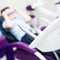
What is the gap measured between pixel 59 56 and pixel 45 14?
85 cm

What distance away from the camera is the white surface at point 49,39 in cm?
100

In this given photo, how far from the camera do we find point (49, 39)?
40.2 inches

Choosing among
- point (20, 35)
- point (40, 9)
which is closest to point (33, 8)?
point (40, 9)

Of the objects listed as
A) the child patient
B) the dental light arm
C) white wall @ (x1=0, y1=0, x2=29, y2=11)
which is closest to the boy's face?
the child patient

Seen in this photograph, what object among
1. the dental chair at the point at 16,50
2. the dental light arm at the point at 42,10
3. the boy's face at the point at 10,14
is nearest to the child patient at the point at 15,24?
the boy's face at the point at 10,14

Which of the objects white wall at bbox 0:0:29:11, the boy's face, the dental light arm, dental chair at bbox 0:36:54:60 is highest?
dental chair at bbox 0:36:54:60

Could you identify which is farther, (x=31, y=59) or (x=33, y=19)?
(x=33, y=19)

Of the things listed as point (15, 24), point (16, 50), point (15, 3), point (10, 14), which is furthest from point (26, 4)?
point (16, 50)

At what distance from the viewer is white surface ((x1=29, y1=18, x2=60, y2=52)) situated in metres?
1.00

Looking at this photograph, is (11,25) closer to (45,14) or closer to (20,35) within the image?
(20,35)

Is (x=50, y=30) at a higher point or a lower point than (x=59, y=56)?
higher

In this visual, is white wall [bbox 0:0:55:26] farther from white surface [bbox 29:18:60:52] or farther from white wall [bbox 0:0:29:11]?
white surface [bbox 29:18:60:52]

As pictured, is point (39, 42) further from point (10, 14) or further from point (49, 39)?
point (10, 14)

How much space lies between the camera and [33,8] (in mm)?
2086
